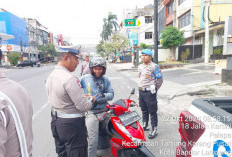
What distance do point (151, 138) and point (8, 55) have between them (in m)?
40.6

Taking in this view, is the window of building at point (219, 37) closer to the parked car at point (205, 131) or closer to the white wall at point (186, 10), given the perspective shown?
the white wall at point (186, 10)

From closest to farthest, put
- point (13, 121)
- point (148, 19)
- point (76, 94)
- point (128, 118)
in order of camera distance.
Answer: point (13, 121) → point (76, 94) → point (128, 118) → point (148, 19)

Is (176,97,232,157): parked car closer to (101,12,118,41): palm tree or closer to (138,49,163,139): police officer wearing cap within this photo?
(138,49,163,139): police officer wearing cap

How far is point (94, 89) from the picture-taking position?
8.96 feet

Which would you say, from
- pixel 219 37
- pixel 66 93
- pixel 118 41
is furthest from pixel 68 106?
pixel 118 41

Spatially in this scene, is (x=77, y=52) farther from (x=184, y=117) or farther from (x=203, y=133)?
(x=203, y=133)

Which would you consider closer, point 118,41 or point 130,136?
point 130,136

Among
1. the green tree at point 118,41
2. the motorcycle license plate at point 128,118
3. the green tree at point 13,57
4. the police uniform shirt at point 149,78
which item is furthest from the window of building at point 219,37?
the green tree at point 13,57

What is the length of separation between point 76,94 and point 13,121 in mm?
895

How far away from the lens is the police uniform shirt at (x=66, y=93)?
1930 mm

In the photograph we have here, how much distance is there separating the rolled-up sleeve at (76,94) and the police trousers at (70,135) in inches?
8.7

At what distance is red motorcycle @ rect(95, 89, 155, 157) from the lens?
7.22 ft

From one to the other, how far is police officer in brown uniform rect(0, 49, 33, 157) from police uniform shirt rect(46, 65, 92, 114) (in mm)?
678

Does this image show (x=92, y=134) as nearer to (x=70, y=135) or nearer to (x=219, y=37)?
(x=70, y=135)
